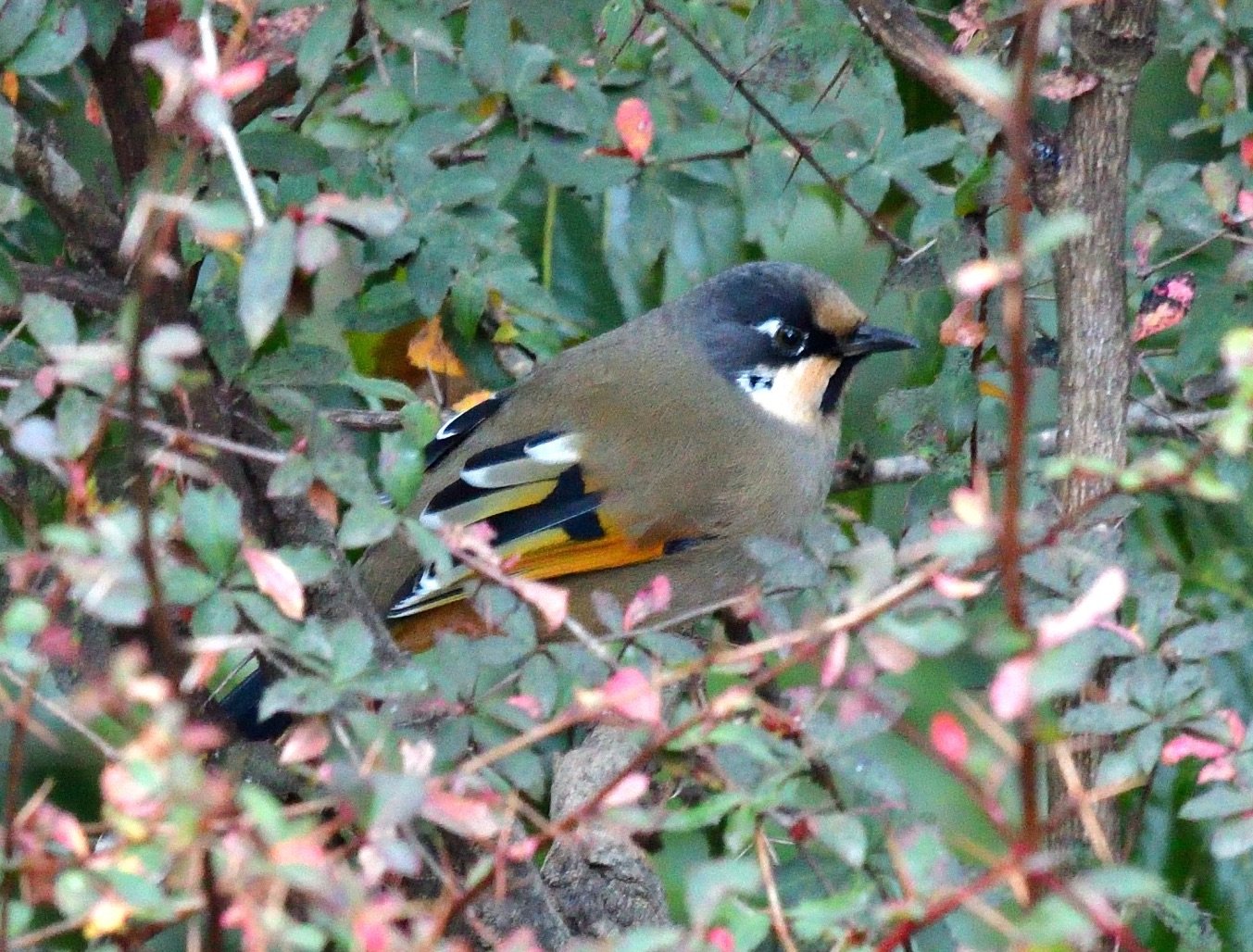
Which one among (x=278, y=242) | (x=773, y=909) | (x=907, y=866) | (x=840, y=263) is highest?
(x=278, y=242)

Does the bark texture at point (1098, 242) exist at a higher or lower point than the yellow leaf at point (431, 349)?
higher

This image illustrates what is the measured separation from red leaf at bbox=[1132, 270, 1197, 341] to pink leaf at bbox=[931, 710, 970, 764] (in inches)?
52.5

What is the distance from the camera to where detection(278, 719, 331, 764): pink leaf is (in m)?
1.86

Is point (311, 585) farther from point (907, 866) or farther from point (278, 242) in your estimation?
point (907, 866)

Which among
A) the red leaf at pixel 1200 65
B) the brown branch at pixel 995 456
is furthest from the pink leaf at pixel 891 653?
the red leaf at pixel 1200 65

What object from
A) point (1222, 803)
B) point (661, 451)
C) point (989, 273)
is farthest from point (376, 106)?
point (661, 451)

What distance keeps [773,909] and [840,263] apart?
432 centimetres

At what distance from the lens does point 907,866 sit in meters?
1.60

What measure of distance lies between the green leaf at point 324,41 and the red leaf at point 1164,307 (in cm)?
131

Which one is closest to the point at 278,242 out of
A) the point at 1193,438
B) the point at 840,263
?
the point at 1193,438

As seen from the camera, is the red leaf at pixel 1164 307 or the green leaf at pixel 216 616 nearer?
the green leaf at pixel 216 616

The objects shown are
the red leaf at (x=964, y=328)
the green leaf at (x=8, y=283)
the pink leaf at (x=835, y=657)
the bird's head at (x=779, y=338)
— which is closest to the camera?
the pink leaf at (x=835, y=657)

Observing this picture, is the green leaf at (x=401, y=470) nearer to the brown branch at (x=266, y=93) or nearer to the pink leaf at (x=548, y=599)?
the pink leaf at (x=548, y=599)

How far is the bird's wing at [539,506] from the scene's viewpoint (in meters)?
3.80
